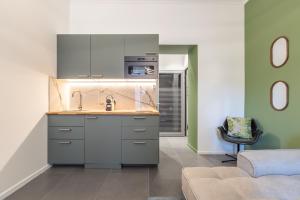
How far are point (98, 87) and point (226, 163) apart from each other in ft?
8.76

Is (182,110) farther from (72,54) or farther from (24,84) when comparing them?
(24,84)

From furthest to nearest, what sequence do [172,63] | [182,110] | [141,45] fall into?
1. [182,110]
2. [172,63]
3. [141,45]

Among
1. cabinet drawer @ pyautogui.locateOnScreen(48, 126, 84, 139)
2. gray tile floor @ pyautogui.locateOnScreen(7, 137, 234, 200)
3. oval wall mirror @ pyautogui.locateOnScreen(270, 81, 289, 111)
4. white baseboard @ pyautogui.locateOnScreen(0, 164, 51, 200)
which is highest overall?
oval wall mirror @ pyautogui.locateOnScreen(270, 81, 289, 111)

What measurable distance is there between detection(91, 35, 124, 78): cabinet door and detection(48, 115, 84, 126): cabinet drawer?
2.61 feet

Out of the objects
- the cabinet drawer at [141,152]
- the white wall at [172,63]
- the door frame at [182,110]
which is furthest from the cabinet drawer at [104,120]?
the white wall at [172,63]

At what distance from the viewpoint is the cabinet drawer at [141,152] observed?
3443 mm

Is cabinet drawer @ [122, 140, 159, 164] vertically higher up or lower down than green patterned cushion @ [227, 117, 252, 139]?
lower down

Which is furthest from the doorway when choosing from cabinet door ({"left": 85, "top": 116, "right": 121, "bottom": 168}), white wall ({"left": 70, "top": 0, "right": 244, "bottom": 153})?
cabinet door ({"left": 85, "top": 116, "right": 121, "bottom": 168})

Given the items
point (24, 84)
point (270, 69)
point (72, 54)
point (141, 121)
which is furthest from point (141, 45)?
point (270, 69)

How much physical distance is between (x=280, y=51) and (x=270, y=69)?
0.34 metres

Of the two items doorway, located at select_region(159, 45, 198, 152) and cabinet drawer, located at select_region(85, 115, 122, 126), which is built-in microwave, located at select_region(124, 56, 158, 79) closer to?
cabinet drawer, located at select_region(85, 115, 122, 126)

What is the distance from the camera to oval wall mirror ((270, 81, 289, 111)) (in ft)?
9.98

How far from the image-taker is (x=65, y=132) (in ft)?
11.4

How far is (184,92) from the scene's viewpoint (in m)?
6.94
